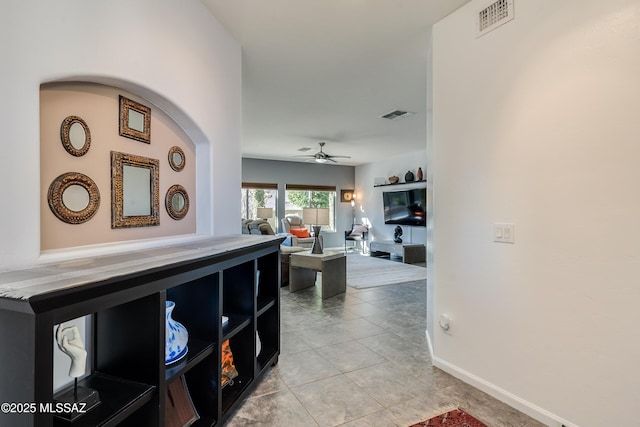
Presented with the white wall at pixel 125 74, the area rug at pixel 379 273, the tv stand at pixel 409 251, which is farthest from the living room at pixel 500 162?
the tv stand at pixel 409 251

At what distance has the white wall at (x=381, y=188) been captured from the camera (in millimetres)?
7750

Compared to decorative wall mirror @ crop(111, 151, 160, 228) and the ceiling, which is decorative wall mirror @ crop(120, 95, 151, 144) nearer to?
decorative wall mirror @ crop(111, 151, 160, 228)

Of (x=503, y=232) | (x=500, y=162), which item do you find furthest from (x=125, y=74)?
(x=503, y=232)

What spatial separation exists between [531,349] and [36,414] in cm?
225

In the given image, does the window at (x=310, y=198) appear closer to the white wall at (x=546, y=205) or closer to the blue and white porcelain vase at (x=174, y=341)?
the white wall at (x=546, y=205)

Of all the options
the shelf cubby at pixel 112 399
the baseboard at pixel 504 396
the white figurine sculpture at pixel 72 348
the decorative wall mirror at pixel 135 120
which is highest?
the decorative wall mirror at pixel 135 120

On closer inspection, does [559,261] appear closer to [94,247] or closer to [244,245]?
[244,245]

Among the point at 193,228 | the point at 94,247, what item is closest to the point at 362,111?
the point at 193,228

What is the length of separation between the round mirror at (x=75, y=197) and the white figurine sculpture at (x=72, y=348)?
0.53 meters

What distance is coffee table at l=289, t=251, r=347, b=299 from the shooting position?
169 inches

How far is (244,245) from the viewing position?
1.85 metres

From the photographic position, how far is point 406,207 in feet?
25.9

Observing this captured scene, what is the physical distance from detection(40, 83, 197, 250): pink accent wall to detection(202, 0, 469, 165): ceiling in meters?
1.09

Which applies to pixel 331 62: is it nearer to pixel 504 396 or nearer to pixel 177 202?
pixel 177 202
